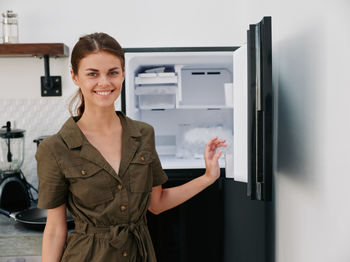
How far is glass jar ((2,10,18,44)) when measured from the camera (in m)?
2.12

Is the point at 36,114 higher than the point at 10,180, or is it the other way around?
the point at 36,114

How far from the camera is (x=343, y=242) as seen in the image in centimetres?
91

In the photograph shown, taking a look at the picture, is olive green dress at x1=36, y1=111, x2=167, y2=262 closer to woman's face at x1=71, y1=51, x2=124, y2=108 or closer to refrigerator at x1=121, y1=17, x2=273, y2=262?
woman's face at x1=71, y1=51, x2=124, y2=108

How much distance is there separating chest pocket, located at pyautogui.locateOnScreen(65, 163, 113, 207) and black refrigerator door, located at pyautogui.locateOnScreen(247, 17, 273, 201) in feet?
1.47

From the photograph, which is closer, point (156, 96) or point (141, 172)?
point (141, 172)

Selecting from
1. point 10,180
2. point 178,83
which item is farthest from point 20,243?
point 178,83

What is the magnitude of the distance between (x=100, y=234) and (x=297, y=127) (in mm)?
721

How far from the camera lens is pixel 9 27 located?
214 cm

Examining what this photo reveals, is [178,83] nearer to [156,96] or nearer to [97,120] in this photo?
[156,96]

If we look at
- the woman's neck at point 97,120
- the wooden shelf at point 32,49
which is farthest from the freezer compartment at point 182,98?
the woman's neck at point 97,120

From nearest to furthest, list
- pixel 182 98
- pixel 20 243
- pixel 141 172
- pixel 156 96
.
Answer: pixel 141 172, pixel 20 243, pixel 156 96, pixel 182 98

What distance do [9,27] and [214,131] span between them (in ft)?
4.19

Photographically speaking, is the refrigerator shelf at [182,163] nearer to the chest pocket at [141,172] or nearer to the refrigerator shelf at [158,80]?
the refrigerator shelf at [158,80]

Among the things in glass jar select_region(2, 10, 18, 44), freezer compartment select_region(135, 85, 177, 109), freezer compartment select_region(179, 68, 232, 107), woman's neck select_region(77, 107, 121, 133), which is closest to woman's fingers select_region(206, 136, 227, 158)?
woman's neck select_region(77, 107, 121, 133)
